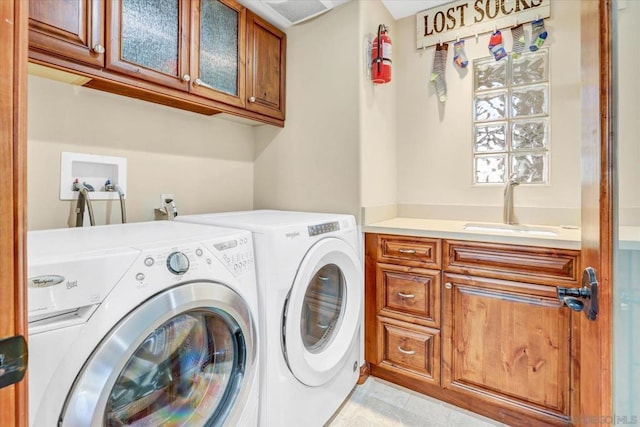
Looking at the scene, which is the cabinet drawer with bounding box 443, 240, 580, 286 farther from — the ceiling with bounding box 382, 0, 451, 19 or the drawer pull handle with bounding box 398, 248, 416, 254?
the ceiling with bounding box 382, 0, 451, 19

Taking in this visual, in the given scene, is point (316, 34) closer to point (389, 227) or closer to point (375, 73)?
point (375, 73)

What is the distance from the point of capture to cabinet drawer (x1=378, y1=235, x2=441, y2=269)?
1.64 metres

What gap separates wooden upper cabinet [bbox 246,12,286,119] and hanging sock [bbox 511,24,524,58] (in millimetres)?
1466

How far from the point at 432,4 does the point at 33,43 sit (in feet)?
7.31

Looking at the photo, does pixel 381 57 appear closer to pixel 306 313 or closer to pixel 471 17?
pixel 471 17

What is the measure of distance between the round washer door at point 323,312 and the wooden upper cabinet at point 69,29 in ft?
3.71

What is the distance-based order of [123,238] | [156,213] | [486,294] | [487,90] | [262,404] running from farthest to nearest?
[487,90] → [156,213] → [486,294] → [262,404] → [123,238]

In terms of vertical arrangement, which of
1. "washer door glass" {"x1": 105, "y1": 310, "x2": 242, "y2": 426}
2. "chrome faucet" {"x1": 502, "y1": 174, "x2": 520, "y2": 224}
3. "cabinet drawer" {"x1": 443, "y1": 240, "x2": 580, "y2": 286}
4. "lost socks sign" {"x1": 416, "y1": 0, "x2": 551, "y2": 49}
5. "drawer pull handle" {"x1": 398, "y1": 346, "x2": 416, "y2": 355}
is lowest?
"drawer pull handle" {"x1": 398, "y1": 346, "x2": 416, "y2": 355}

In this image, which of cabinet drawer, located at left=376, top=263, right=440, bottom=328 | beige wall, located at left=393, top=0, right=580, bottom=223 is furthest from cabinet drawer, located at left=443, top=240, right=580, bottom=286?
beige wall, located at left=393, top=0, right=580, bottom=223

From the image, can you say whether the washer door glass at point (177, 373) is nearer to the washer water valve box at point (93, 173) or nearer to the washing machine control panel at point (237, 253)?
the washing machine control panel at point (237, 253)

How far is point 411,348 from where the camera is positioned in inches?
67.9

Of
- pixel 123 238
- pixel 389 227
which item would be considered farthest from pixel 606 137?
pixel 123 238

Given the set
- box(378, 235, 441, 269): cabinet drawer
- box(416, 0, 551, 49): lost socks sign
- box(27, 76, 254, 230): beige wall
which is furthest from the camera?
box(416, 0, 551, 49): lost socks sign

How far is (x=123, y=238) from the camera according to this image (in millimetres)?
985
